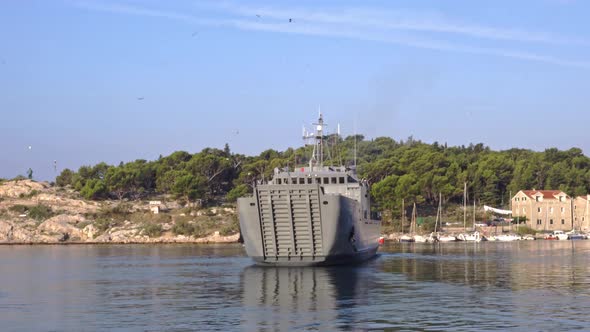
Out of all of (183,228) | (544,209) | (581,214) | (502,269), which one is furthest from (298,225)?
(581,214)

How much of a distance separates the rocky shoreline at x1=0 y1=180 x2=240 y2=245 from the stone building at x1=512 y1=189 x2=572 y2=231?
4793cm

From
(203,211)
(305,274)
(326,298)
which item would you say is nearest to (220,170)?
(203,211)

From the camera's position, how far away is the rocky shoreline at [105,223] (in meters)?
132

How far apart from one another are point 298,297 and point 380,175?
107 metres

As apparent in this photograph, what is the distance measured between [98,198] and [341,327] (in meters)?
123

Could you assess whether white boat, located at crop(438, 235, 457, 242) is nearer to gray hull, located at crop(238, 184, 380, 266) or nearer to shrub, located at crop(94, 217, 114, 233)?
shrub, located at crop(94, 217, 114, 233)

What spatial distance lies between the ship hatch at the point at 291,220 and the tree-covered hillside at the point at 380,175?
77.6 metres

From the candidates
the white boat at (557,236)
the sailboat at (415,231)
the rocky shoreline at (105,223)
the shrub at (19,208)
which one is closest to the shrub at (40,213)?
the rocky shoreline at (105,223)

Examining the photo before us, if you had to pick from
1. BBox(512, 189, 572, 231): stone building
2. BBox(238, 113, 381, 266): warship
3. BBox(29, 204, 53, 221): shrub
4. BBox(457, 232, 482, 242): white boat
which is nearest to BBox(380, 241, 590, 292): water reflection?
BBox(238, 113, 381, 266): warship

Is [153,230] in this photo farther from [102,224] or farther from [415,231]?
[415,231]

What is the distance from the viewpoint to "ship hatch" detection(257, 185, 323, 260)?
2251 inches

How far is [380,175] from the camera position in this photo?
149m

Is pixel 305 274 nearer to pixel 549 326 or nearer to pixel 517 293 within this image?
pixel 517 293

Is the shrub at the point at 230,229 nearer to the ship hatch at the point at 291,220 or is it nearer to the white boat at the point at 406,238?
the white boat at the point at 406,238
